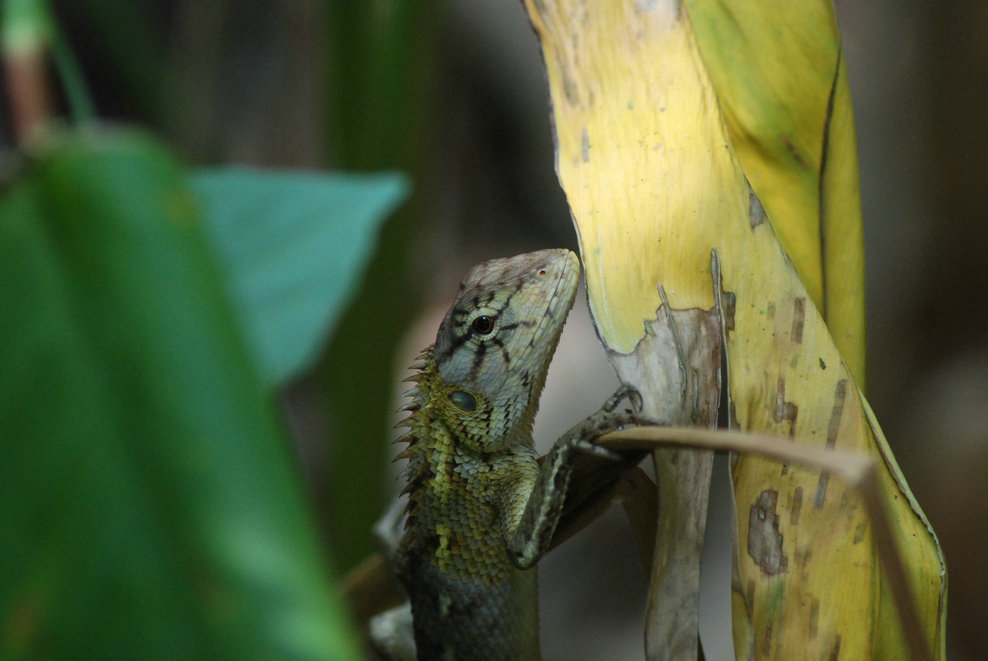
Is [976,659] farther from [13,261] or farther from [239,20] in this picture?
[239,20]

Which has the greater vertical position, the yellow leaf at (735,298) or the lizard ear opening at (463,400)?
the yellow leaf at (735,298)

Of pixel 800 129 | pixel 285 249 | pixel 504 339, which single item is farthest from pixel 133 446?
pixel 504 339

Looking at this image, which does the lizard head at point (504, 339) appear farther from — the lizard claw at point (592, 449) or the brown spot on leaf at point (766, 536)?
the brown spot on leaf at point (766, 536)

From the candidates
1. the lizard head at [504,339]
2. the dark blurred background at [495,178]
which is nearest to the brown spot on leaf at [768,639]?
the lizard head at [504,339]

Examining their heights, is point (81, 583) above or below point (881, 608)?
above

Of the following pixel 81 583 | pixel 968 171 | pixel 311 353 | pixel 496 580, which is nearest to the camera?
pixel 81 583

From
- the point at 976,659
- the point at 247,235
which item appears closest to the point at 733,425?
the point at 247,235
